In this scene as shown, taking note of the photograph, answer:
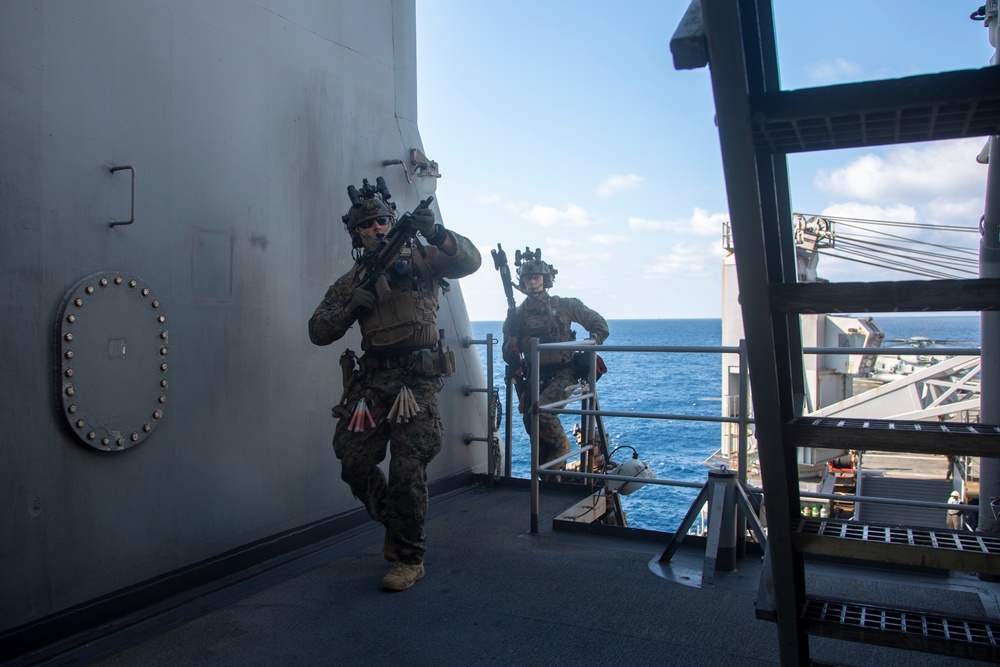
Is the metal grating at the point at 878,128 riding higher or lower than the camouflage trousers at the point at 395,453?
higher

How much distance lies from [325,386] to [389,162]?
Answer: 1.55m

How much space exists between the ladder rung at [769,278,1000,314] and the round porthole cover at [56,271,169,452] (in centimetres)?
255

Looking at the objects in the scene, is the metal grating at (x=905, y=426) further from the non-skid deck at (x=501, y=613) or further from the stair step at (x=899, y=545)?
the non-skid deck at (x=501, y=613)

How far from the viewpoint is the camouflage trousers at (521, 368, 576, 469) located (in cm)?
663

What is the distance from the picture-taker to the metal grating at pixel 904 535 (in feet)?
5.24

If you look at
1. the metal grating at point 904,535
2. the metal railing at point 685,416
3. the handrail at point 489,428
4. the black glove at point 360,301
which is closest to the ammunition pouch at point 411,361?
the black glove at point 360,301

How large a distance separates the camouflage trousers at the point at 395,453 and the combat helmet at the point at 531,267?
11.5 feet

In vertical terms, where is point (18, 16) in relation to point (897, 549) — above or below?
above

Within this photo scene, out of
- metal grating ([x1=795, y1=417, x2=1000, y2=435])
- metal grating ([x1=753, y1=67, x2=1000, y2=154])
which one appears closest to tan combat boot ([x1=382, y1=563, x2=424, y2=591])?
metal grating ([x1=795, y1=417, x2=1000, y2=435])

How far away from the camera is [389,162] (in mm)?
4902

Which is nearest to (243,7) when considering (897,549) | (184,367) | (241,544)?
(184,367)

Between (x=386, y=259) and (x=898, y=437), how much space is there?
265 cm

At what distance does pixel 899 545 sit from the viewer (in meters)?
1.56

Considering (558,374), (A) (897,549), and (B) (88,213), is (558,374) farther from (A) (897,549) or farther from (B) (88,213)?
(A) (897,549)
